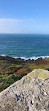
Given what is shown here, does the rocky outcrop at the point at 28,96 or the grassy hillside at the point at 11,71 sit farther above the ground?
the rocky outcrop at the point at 28,96

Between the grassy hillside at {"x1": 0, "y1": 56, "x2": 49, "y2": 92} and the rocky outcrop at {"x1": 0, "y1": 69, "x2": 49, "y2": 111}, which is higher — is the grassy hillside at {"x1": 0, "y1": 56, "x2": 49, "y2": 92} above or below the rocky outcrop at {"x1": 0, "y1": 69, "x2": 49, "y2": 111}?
below

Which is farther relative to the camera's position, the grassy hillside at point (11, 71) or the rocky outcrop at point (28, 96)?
the grassy hillside at point (11, 71)

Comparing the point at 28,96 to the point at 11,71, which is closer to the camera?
the point at 28,96

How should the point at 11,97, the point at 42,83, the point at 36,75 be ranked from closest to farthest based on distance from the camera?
the point at 11,97 → the point at 42,83 → the point at 36,75

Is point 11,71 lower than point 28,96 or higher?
lower

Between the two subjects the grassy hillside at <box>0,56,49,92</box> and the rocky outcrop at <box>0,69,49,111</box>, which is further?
the grassy hillside at <box>0,56,49,92</box>

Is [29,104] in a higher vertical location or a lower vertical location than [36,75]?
lower

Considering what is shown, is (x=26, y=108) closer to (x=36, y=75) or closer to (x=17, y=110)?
(x=17, y=110)

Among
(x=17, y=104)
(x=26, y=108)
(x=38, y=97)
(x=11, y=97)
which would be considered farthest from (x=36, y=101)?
(x=11, y=97)
